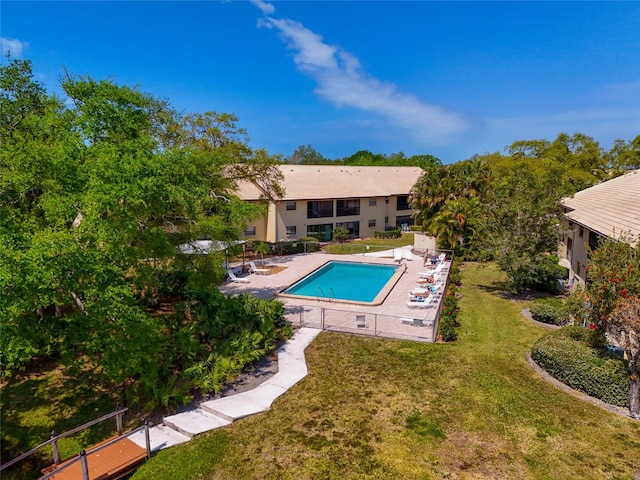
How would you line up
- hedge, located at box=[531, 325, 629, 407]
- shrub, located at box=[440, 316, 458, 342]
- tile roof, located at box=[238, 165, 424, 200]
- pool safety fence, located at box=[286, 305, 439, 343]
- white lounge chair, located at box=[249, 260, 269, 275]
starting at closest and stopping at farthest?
1. hedge, located at box=[531, 325, 629, 407]
2. shrub, located at box=[440, 316, 458, 342]
3. pool safety fence, located at box=[286, 305, 439, 343]
4. white lounge chair, located at box=[249, 260, 269, 275]
5. tile roof, located at box=[238, 165, 424, 200]

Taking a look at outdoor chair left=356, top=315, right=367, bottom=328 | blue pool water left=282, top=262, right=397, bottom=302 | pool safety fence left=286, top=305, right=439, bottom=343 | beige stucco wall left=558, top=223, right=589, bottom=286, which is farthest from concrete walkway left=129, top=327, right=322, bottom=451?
beige stucco wall left=558, top=223, right=589, bottom=286

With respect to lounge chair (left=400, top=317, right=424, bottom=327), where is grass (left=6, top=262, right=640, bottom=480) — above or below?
below

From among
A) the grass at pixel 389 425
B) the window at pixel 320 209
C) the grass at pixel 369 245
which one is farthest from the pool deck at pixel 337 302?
the window at pixel 320 209

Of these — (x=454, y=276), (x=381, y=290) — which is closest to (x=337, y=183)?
(x=454, y=276)

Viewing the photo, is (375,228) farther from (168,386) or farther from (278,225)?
(168,386)

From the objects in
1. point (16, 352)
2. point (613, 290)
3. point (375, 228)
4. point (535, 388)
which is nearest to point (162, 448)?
point (16, 352)

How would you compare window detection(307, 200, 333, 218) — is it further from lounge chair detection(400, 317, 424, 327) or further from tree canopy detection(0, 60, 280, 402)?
tree canopy detection(0, 60, 280, 402)
